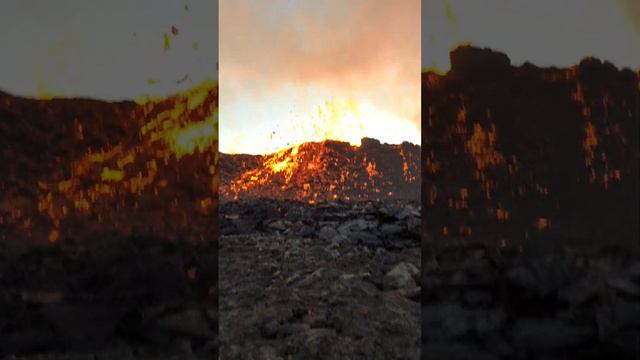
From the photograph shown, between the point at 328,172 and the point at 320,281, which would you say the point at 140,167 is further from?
the point at 328,172

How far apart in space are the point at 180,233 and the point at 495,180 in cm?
164

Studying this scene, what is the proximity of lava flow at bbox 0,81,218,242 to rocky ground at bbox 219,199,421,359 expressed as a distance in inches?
58.7

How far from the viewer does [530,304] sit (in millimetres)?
3057

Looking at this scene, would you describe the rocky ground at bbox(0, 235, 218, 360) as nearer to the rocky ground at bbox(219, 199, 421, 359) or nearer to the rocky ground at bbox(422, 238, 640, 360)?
the rocky ground at bbox(219, 199, 421, 359)

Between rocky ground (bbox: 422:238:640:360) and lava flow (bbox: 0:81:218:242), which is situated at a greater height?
lava flow (bbox: 0:81:218:242)

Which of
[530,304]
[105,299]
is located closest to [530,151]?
[530,304]

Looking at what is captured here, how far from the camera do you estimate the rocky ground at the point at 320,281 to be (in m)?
4.19

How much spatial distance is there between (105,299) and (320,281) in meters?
2.94

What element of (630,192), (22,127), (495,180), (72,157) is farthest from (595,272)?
(22,127)

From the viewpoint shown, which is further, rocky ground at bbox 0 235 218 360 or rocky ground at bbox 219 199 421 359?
rocky ground at bbox 219 199 421 359

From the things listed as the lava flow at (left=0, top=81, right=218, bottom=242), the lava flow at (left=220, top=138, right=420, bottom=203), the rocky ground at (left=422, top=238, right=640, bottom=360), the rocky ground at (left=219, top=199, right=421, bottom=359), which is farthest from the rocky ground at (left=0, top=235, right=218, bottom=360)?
the lava flow at (left=220, top=138, right=420, bottom=203)

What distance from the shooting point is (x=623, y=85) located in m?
3.10

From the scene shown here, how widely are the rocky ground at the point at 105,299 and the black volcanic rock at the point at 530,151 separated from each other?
4.38ft

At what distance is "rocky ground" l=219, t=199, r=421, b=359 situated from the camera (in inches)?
165
